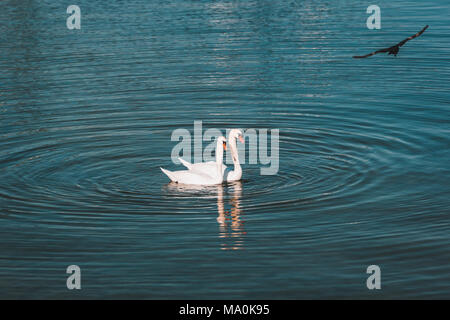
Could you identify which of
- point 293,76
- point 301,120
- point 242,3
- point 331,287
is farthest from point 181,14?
point 331,287

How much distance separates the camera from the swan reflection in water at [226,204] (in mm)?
14445

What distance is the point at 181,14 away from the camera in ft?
121

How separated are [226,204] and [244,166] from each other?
2.95 m

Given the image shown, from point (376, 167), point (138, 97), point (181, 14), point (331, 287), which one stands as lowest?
point (331, 287)

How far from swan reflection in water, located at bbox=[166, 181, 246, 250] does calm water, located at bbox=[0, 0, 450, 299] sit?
0.05m

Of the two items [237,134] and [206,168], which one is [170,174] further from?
[237,134]

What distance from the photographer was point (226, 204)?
16.3m

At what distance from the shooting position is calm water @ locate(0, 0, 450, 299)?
13094 millimetres

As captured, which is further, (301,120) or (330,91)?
(330,91)

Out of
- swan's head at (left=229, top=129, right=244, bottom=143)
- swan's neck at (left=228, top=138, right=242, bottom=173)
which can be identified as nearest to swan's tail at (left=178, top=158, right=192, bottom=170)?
swan's neck at (left=228, top=138, right=242, bottom=173)

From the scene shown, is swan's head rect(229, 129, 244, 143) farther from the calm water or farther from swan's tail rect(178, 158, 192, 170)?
swan's tail rect(178, 158, 192, 170)

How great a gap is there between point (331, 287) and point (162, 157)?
8.23 m

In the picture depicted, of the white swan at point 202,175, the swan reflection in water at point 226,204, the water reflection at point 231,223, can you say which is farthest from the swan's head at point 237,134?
the water reflection at point 231,223

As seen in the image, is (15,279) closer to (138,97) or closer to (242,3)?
(138,97)
